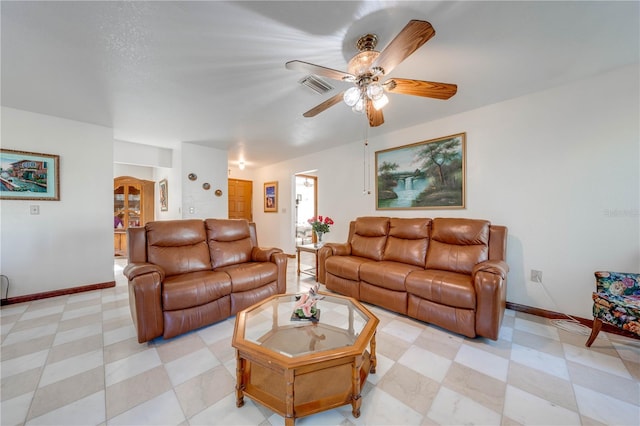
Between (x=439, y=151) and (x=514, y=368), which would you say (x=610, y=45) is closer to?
(x=439, y=151)

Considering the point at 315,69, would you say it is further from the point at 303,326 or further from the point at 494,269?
the point at 494,269

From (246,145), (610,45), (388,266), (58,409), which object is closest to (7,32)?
(58,409)

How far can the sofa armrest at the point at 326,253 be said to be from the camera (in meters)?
3.15

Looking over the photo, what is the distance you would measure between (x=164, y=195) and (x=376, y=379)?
5.26 metres

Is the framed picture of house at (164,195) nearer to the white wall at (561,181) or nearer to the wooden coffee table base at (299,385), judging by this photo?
the wooden coffee table base at (299,385)

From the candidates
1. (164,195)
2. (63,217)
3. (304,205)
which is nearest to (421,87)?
(63,217)

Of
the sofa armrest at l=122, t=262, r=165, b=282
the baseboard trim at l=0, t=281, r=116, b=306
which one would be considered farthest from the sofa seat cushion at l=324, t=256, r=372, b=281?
the baseboard trim at l=0, t=281, r=116, b=306

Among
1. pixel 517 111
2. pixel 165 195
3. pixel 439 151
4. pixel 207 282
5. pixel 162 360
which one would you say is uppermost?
pixel 517 111

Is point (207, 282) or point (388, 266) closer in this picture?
point (207, 282)

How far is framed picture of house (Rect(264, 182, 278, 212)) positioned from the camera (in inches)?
221

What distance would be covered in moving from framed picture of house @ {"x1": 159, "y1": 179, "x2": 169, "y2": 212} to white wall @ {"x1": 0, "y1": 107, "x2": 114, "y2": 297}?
1.48 m

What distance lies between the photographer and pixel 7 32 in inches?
60.8

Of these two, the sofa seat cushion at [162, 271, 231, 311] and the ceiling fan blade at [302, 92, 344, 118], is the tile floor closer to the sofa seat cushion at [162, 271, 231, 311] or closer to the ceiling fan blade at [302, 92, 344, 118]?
the sofa seat cushion at [162, 271, 231, 311]

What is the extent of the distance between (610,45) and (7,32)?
4.20 m
